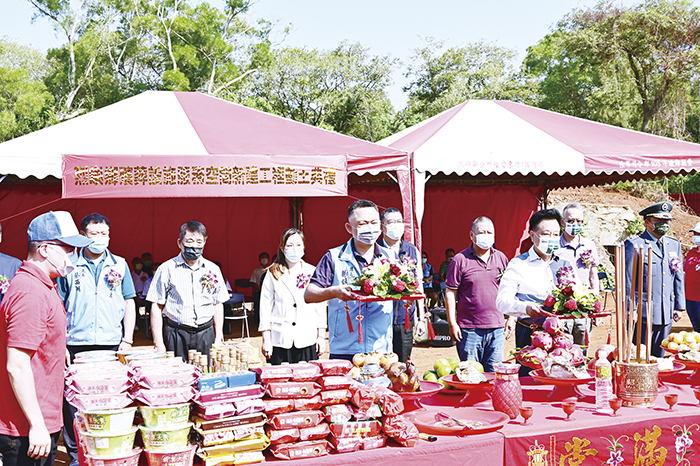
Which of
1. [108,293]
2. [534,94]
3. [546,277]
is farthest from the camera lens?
[534,94]

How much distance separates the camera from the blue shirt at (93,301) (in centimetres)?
432

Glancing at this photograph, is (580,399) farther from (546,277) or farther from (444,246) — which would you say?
(444,246)

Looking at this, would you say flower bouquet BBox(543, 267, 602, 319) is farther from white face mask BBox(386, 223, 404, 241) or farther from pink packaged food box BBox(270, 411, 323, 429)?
white face mask BBox(386, 223, 404, 241)

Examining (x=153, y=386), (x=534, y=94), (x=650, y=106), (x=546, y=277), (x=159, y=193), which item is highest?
(x=534, y=94)

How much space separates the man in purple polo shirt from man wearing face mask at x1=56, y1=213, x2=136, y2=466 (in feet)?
7.91

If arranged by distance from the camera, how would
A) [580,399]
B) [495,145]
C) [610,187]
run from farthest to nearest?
[610,187] < [495,145] < [580,399]

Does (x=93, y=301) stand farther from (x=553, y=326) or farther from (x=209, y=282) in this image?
(x=553, y=326)

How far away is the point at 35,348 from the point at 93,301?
216 cm

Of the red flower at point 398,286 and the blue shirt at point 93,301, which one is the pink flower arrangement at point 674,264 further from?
the blue shirt at point 93,301

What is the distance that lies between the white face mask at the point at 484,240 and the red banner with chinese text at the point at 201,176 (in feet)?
7.48

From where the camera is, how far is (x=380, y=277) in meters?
3.03

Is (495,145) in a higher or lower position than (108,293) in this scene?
higher

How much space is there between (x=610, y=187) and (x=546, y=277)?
21.5 metres

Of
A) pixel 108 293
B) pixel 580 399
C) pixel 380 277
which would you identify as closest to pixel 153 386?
pixel 380 277
